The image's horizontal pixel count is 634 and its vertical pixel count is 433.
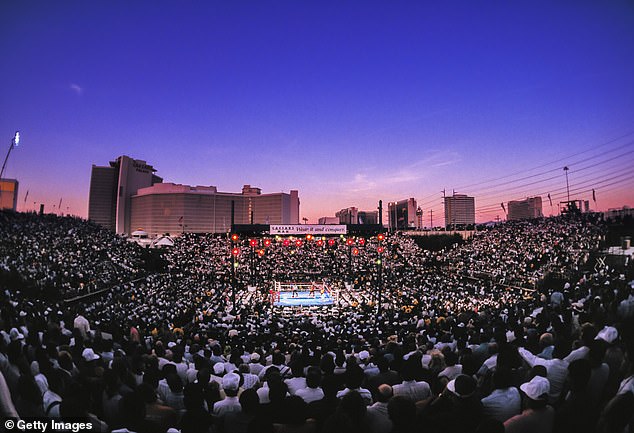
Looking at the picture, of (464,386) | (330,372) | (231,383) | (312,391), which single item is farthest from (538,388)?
(231,383)

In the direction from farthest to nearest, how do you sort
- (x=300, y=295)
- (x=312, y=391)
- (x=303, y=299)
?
(x=300, y=295) < (x=303, y=299) < (x=312, y=391)

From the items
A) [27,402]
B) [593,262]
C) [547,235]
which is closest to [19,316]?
[27,402]

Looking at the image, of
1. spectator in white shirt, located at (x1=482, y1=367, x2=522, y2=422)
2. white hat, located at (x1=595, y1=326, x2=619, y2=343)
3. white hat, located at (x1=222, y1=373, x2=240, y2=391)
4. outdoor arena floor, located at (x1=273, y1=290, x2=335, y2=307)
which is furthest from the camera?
outdoor arena floor, located at (x1=273, y1=290, x2=335, y2=307)

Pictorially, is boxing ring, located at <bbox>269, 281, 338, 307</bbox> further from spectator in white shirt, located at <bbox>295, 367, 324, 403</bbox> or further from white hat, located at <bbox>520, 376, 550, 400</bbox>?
white hat, located at <bbox>520, 376, 550, 400</bbox>

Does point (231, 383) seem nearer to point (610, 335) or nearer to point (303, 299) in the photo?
point (610, 335)

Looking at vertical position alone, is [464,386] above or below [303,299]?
above

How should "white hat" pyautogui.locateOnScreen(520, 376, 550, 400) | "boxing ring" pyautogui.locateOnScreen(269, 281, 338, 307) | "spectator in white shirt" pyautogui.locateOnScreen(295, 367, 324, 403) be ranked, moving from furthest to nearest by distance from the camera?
"boxing ring" pyautogui.locateOnScreen(269, 281, 338, 307), "spectator in white shirt" pyautogui.locateOnScreen(295, 367, 324, 403), "white hat" pyautogui.locateOnScreen(520, 376, 550, 400)

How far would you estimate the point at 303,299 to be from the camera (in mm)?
27234

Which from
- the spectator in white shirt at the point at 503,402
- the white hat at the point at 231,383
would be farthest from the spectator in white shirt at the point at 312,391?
→ the spectator in white shirt at the point at 503,402

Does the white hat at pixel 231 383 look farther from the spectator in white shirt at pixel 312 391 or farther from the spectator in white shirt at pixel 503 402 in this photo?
the spectator in white shirt at pixel 503 402

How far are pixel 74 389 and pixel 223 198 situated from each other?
575 ft

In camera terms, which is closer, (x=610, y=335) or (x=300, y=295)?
(x=610, y=335)

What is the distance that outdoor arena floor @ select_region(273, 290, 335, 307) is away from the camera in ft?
81.5

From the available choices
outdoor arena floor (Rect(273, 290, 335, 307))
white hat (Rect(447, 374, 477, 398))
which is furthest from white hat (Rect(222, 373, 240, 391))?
outdoor arena floor (Rect(273, 290, 335, 307))
